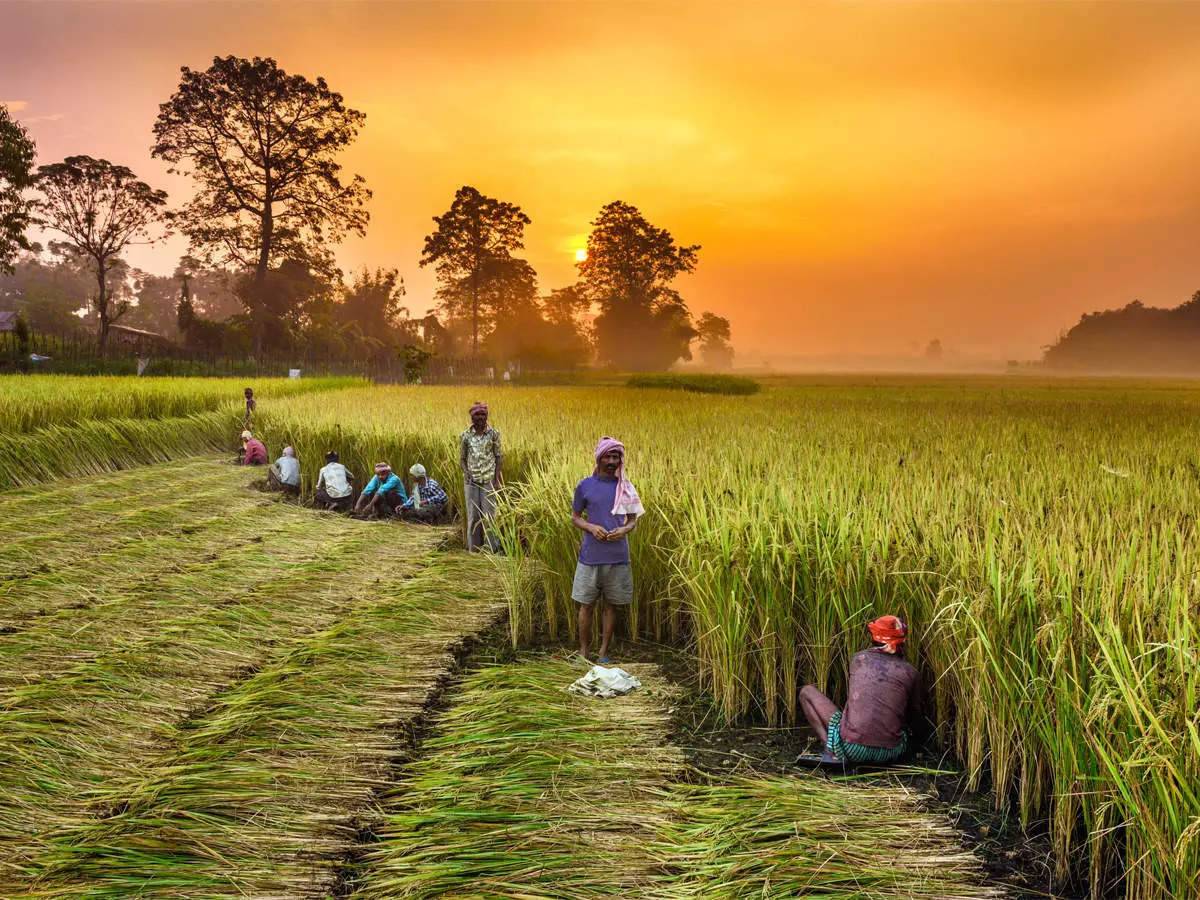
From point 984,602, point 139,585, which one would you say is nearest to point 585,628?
point 984,602

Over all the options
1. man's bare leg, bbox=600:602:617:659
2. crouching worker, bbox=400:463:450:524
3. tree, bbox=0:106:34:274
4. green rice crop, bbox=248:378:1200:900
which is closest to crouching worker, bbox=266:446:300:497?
crouching worker, bbox=400:463:450:524

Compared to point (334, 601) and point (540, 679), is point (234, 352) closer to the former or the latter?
point (334, 601)

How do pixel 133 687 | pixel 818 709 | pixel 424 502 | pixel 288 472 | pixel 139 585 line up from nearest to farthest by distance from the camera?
pixel 818 709
pixel 133 687
pixel 139 585
pixel 424 502
pixel 288 472

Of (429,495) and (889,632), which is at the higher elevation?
(889,632)

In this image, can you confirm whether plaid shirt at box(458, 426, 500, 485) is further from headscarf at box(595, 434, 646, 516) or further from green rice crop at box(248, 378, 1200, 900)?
headscarf at box(595, 434, 646, 516)

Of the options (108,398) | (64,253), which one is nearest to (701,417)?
(108,398)

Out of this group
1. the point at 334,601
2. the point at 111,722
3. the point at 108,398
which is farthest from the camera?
the point at 108,398

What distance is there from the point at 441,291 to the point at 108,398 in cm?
4776

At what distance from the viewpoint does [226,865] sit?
3061 mm

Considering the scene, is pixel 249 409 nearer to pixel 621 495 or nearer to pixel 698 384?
pixel 621 495

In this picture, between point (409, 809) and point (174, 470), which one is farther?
point (174, 470)

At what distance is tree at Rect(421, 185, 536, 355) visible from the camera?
5981cm

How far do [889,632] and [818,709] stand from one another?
61 cm

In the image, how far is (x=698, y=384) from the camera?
43.9 metres
